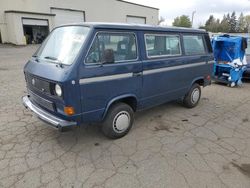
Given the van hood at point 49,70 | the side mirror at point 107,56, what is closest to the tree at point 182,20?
the side mirror at point 107,56

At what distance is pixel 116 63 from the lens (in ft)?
11.0

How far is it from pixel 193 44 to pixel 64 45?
3.25m

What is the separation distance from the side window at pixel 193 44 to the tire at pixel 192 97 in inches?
35.4

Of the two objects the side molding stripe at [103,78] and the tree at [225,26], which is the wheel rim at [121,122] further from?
the tree at [225,26]

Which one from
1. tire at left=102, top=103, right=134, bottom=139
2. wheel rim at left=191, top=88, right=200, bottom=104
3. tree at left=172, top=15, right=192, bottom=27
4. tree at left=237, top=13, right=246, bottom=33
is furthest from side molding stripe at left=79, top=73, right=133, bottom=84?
tree at left=237, top=13, right=246, bottom=33

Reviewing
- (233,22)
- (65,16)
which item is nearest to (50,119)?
(65,16)

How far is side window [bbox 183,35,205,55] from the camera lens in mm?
4773

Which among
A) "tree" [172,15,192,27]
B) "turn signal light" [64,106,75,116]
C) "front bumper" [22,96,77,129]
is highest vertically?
"tree" [172,15,192,27]

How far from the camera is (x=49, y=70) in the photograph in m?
3.10

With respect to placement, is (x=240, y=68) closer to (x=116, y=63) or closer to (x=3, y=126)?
(x=116, y=63)

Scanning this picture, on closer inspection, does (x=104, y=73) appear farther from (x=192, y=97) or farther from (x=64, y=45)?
(x=192, y=97)

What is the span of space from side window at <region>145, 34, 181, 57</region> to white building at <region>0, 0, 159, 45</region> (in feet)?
73.1

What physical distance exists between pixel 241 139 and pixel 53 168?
11.4ft

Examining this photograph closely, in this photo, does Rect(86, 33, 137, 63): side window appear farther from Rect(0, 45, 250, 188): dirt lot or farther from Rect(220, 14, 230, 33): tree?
Rect(220, 14, 230, 33): tree
